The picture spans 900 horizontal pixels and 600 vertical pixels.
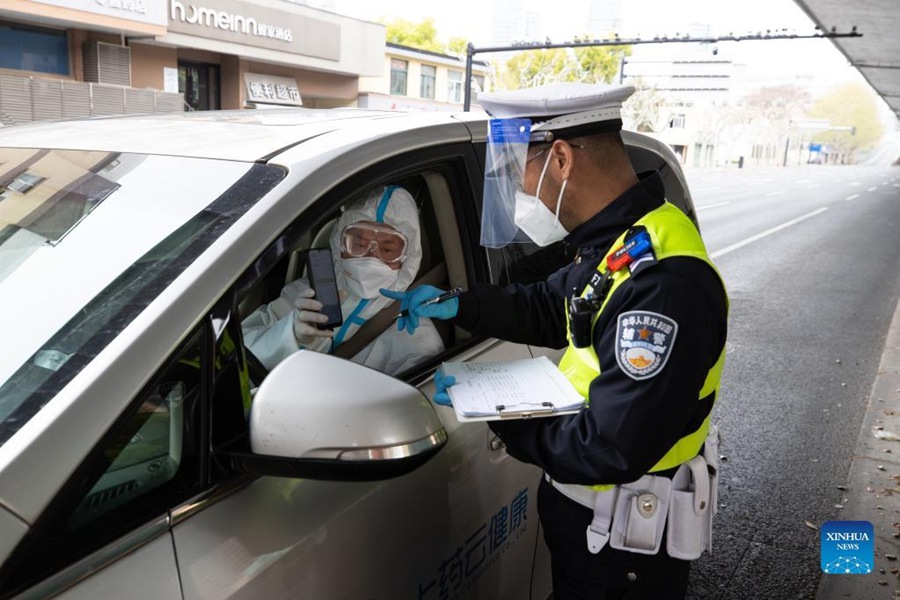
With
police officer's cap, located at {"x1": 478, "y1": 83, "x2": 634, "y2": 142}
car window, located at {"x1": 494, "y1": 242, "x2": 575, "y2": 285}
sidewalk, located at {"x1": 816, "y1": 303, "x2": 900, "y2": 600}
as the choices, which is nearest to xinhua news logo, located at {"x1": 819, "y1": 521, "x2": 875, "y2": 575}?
sidewalk, located at {"x1": 816, "y1": 303, "x2": 900, "y2": 600}

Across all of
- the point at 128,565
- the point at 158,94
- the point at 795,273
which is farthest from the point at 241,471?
the point at 158,94

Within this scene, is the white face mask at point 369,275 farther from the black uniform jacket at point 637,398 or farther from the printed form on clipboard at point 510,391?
the black uniform jacket at point 637,398

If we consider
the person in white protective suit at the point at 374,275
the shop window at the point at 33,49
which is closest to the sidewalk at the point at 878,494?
the person in white protective suit at the point at 374,275

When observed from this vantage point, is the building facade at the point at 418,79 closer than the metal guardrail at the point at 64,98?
No

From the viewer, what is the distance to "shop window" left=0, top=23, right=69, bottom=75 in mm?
17317

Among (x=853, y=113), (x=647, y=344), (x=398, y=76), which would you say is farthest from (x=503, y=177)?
(x=853, y=113)

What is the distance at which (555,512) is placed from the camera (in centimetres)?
195

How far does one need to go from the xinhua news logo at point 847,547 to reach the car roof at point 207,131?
2.74 metres

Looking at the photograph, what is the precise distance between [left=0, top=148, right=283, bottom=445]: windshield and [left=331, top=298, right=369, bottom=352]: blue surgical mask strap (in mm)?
696

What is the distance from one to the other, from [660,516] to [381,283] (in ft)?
3.25

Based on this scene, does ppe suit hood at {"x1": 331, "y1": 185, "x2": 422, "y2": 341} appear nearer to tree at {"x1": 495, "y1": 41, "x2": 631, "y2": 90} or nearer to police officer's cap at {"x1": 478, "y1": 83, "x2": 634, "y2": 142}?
police officer's cap at {"x1": 478, "y1": 83, "x2": 634, "y2": 142}

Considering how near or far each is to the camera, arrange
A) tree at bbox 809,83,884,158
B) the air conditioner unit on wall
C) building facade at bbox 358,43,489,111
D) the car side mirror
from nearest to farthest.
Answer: the car side mirror < the air conditioner unit on wall < building facade at bbox 358,43,489,111 < tree at bbox 809,83,884,158

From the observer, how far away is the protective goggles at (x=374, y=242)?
87.7 inches

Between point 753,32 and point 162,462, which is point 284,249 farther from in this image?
point 753,32
